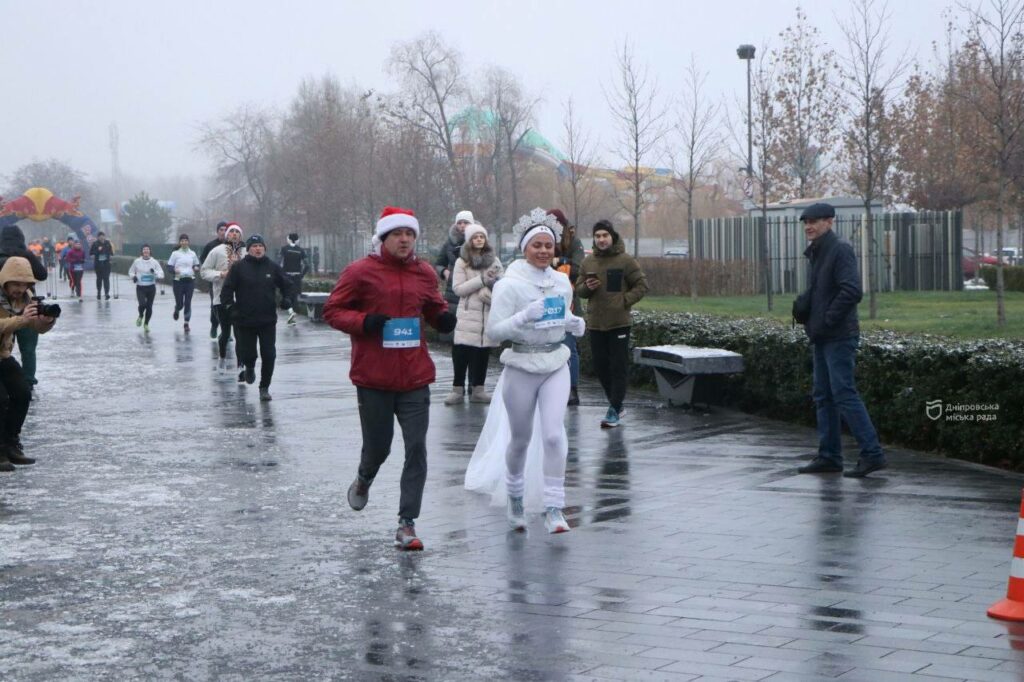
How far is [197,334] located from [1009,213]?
29502 millimetres

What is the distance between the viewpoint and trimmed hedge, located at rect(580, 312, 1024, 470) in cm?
991

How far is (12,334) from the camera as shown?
35.5ft

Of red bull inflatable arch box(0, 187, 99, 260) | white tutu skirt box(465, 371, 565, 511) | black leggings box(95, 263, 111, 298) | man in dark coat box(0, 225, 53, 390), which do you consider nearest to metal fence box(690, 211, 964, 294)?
black leggings box(95, 263, 111, 298)

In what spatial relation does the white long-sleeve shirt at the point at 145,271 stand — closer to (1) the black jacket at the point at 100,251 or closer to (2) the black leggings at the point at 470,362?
(1) the black jacket at the point at 100,251

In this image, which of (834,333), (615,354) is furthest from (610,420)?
(834,333)

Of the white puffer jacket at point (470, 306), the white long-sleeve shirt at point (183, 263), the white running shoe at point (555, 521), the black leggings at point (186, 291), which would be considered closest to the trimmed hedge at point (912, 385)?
the white puffer jacket at point (470, 306)

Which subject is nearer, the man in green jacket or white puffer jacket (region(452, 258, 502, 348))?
the man in green jacket

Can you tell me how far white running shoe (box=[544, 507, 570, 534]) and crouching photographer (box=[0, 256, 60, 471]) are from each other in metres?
4.45

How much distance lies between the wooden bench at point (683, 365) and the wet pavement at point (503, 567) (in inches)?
32.8

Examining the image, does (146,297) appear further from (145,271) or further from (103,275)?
(103,275)

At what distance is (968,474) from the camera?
9.72m

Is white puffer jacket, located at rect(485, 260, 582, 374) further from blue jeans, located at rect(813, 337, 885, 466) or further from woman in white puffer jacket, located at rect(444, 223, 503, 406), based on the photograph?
woman in white puffer jacket, located at rect(444, 223, 503, 406)

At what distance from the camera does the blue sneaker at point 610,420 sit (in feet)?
41.2

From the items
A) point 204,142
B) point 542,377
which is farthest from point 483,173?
point 542,377
